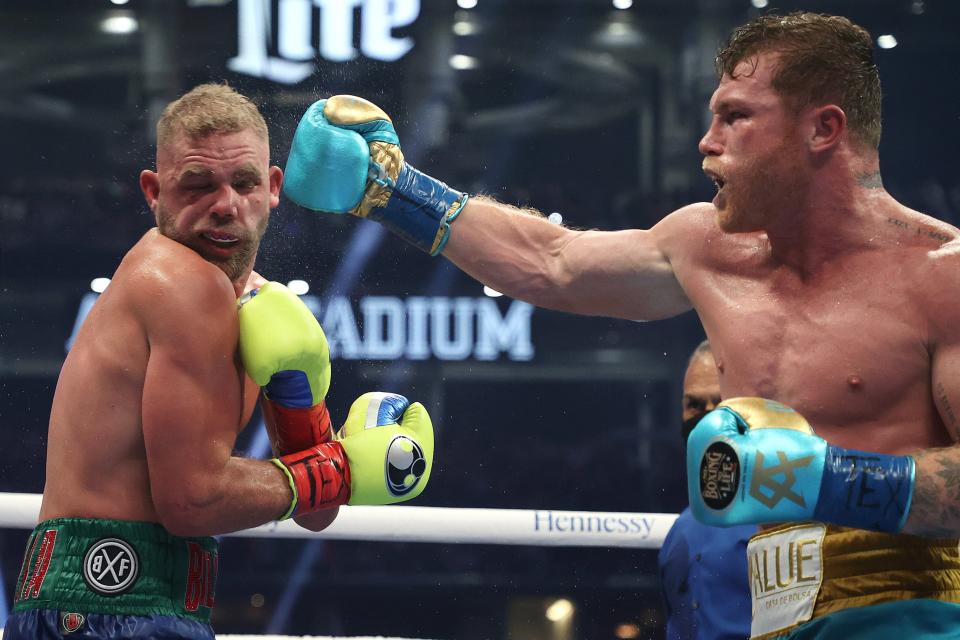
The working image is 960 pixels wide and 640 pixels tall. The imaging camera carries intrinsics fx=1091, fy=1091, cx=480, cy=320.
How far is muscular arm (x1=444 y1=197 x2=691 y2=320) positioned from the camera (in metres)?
2.34

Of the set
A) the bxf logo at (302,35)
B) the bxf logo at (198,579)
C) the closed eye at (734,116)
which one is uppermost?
the closed eye at (734,116)

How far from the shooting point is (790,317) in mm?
2023

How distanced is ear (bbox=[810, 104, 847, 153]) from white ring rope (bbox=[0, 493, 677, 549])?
4.96 feet

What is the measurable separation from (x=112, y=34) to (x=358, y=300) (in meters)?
1.63

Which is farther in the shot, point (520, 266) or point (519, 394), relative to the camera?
point (519, 394)

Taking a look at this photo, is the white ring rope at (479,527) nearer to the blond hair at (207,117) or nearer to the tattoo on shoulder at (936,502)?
the blond hair at (207,117)

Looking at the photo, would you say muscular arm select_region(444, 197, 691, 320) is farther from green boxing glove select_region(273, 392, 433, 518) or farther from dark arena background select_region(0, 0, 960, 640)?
dark arena background select_region(0, 0, 960, 640)

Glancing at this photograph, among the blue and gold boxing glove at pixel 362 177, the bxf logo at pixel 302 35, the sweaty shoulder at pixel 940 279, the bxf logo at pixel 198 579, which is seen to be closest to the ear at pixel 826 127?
the sweaty shoulder at pixel 940 279

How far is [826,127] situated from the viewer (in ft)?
6.66

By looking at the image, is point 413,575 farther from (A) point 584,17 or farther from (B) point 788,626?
(B) point 788,626

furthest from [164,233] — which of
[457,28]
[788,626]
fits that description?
[457,28]

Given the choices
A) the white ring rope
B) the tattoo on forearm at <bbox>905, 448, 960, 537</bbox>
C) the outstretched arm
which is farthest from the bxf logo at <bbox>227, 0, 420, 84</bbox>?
the tattoo on forearm at <bbox>905, 448, 960, 537</bbox>

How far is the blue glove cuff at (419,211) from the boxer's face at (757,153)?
62cm

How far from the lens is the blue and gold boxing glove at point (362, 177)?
230 cm
